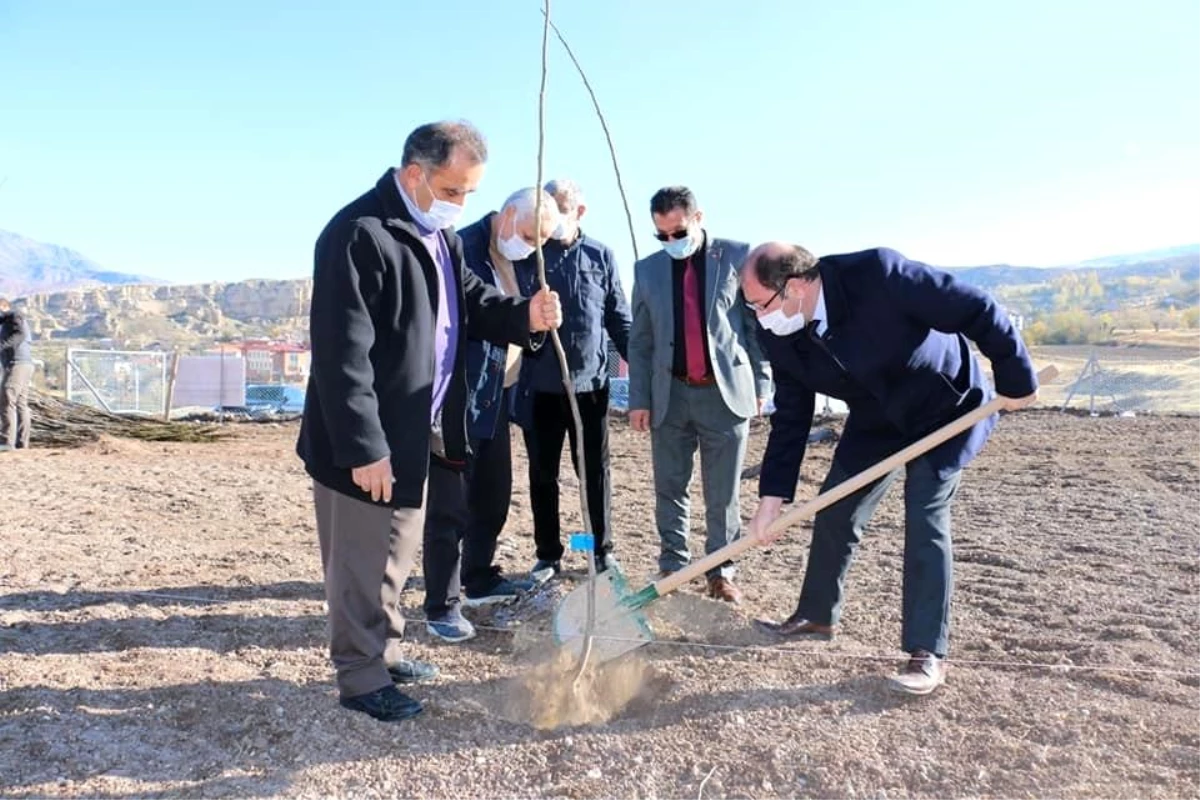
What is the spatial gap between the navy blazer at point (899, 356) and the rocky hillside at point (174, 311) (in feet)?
225

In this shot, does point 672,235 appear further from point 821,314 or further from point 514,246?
point 821,314

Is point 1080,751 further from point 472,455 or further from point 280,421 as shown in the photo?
point 280,421

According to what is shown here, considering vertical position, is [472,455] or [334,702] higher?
[472,455]

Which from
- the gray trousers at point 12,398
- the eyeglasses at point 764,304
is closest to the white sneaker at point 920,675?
the eyeglasses at point 764,304

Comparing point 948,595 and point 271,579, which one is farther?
point 271,579

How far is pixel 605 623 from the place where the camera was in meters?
3.29

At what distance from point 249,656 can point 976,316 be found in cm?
277

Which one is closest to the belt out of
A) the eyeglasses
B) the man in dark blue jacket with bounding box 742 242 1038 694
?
the man in dark blue jacket with bounding box 742 242 1038 694

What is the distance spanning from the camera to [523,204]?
3.57m

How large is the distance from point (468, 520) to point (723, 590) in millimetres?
1175

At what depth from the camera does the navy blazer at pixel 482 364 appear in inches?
138

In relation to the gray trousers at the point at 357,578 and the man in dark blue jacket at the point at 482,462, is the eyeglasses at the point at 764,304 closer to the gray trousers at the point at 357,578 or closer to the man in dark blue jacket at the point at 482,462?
the man in dark blue jacket at the point at 482,462

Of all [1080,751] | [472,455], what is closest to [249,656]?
[472,455]

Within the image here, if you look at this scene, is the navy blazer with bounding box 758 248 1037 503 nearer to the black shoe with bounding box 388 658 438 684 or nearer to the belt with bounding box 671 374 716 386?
the belt with bounding box 671 374 716 386
